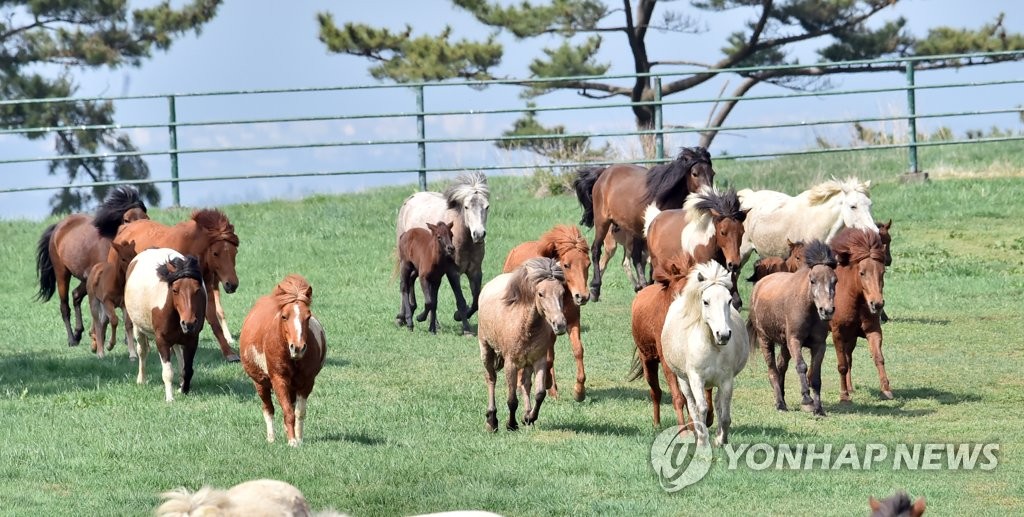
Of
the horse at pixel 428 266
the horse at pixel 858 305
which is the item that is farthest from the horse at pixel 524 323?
the horse at pixel 428 266

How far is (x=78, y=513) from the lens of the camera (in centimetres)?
834

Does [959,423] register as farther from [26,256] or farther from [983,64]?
[983,64]

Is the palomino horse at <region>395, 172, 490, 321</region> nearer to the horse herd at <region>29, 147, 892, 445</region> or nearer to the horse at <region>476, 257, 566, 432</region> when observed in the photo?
the horse herd at <region>29, 147, 892, 445</region>

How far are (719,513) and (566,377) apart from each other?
549 centimetres

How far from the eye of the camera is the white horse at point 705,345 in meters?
9.57

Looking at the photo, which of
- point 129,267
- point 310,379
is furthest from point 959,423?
point 129,267

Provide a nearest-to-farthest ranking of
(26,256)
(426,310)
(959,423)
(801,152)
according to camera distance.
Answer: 1. (959,423)
2. (426,310)
3. (26,256)
4. (801,152)

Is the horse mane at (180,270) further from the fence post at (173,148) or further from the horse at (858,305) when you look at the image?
the fence post at (173,148)

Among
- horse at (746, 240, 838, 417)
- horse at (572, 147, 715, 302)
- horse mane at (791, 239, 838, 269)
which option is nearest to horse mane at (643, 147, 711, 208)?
horse at (572, 147, 715, 302)

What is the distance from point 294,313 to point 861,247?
526cm

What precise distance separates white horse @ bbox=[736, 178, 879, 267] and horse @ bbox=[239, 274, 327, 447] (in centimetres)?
700

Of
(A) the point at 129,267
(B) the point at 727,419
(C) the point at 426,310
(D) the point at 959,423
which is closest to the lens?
(B) the point at 727,419

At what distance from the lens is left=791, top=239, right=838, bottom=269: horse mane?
11812 millimetres

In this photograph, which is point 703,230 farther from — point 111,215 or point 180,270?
point 111,215
